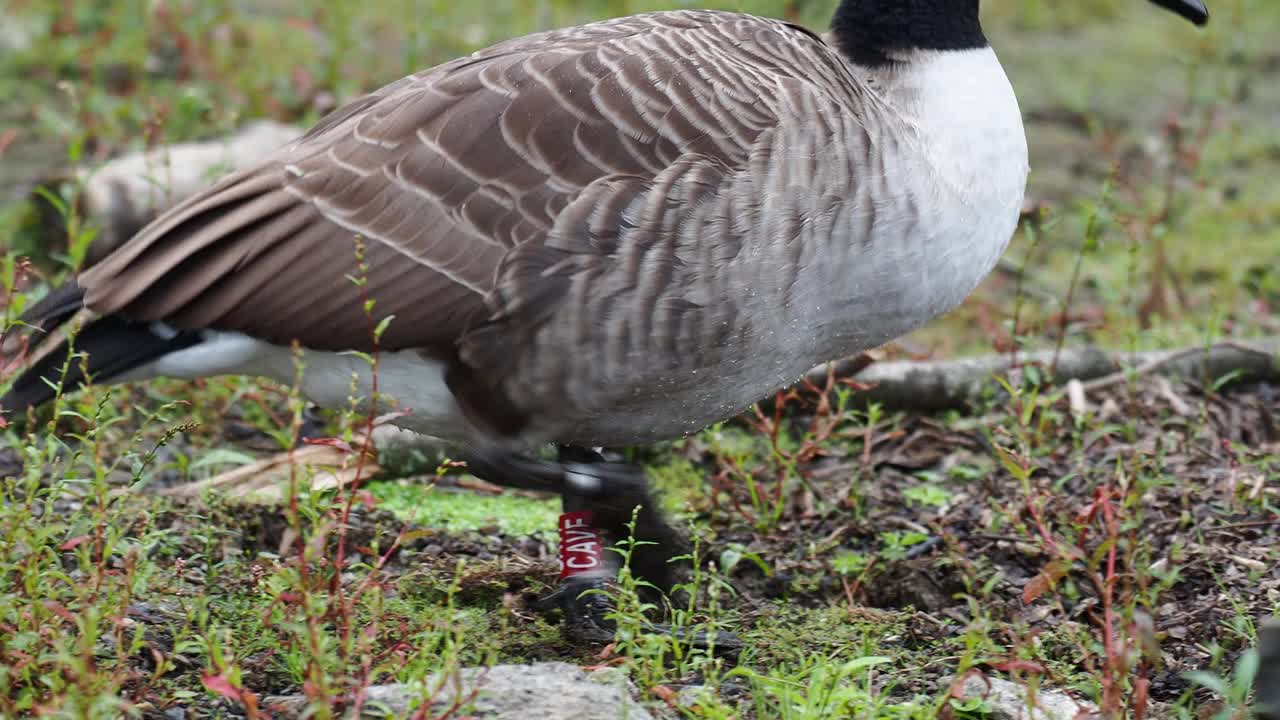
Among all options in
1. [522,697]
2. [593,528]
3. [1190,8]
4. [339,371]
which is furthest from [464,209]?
[1190,8]

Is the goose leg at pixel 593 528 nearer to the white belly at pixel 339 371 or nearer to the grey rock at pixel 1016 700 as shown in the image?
the white belly at pixel 339 371

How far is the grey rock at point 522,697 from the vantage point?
9.58ft

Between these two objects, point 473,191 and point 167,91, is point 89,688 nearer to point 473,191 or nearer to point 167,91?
point 473,191

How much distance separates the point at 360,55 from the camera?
8469mm

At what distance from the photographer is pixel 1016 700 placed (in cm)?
328

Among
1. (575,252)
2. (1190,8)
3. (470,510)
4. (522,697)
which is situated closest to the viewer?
(522,697)

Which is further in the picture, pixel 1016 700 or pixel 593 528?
pixel 593 528

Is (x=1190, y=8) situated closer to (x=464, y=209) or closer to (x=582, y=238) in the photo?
(x=582, y=238)

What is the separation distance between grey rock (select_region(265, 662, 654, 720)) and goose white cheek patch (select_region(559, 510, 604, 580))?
0.74 meters

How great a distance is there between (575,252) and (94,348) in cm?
124

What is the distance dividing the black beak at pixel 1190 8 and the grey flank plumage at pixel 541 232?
4.29ft

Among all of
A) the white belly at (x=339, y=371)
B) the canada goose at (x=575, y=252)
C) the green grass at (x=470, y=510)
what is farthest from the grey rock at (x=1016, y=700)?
the green grass at (x=470, y=510)

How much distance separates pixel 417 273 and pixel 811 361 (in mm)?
1031

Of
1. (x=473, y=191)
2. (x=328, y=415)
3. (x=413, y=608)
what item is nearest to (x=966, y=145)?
(x=473, y=191)
